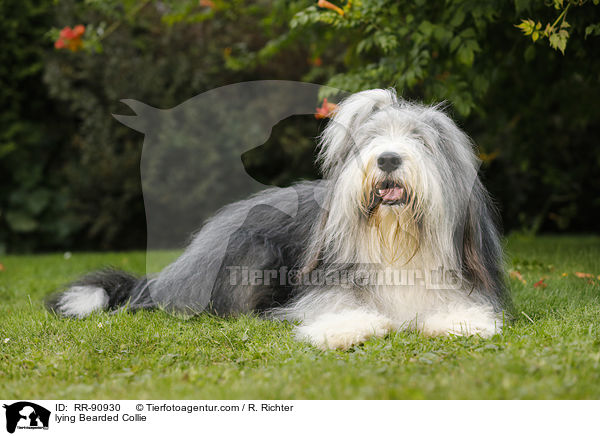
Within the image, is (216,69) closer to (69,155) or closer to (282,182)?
(282,182)

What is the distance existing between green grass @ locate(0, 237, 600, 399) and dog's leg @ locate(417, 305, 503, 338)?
0.09 meters

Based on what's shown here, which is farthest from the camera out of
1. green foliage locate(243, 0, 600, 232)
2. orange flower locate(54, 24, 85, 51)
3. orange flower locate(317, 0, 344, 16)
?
orange flower locate(54, 24, 85, 51)

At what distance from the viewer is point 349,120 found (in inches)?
134

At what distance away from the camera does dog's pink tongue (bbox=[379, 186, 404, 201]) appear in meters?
3.08

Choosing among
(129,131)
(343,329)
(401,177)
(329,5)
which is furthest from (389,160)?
(129,131)

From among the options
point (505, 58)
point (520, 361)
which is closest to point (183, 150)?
point (505, 58)

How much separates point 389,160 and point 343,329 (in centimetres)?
89

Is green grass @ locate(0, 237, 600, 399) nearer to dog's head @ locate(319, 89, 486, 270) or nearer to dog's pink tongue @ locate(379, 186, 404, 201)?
dog's head @ locate(319, 89, 486, 270)

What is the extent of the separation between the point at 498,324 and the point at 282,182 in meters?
6.78

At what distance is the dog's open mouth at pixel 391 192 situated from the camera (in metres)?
Answer: 3.08

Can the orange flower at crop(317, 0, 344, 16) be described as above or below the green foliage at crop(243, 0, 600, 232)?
above

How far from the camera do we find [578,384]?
2.26m
